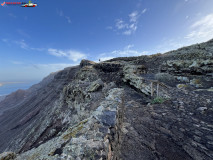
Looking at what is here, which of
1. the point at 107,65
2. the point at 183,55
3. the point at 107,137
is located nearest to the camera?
the point at 107,137

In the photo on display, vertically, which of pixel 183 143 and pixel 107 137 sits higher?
pixel 107 137

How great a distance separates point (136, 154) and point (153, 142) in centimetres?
61

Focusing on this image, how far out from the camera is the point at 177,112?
3182 millimetres

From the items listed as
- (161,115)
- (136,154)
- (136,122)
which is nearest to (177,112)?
(161,115)

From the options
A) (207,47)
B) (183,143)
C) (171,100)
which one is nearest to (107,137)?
(183,143)

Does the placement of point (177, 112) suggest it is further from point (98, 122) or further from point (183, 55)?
point (183, 55)

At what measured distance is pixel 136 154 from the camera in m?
1.89

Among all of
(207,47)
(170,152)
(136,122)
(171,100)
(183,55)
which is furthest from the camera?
(183,55)

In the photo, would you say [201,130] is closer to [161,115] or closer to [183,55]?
[161,115]

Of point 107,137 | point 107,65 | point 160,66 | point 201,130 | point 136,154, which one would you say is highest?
point 107,65

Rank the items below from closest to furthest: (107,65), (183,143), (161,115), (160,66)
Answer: (183,143) → (161,115) → (160,66) → (107,65)

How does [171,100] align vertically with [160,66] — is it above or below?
below

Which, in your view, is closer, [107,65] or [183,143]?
[183,143]

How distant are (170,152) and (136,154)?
781 mm
